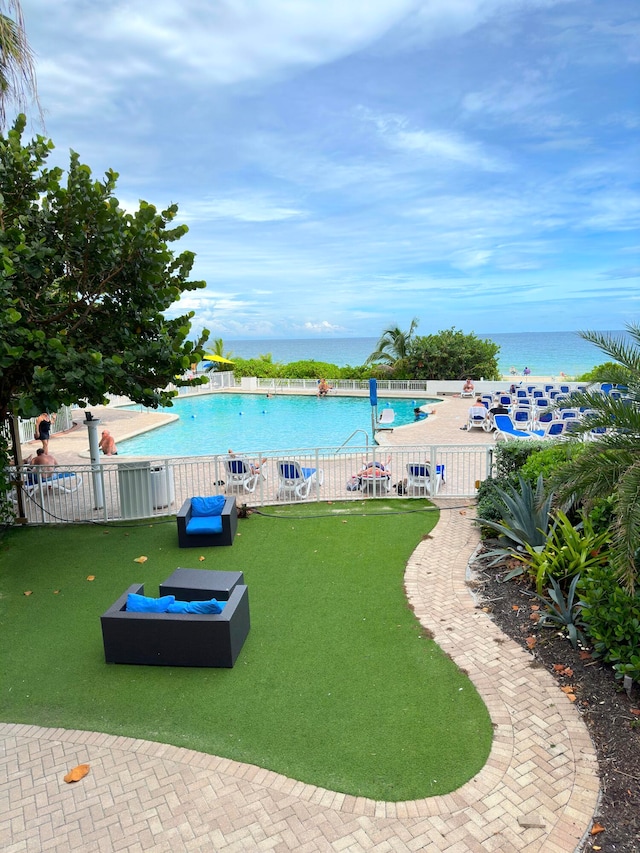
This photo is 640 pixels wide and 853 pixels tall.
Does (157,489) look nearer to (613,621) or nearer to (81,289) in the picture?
(81,289)

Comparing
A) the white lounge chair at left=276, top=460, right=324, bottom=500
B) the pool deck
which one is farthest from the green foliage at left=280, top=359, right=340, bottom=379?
the pool deck

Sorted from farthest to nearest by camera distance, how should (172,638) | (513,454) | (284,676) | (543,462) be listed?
(513,454)
(543,462)
(172,638)
(284,676)

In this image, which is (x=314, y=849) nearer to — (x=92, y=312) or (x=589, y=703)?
(x=589, y=703)

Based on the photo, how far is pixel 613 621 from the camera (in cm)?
514

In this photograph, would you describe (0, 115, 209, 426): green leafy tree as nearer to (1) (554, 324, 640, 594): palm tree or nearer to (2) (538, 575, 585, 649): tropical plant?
(1) (554, 324, 640, 594): palm tree

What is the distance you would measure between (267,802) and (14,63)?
38.5 ft

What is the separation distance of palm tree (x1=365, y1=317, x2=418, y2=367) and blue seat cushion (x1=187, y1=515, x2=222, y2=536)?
26.4m

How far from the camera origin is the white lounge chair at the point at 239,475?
12148 millimetres

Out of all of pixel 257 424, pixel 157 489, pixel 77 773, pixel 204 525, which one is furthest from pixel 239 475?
pixel 257 424

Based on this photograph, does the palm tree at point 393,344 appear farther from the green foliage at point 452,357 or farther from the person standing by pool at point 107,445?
the person standing by pool at point 107,445

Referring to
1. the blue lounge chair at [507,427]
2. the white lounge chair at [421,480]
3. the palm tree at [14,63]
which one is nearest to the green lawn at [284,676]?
the white lounge chair at [421,480]

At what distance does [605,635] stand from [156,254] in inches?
278

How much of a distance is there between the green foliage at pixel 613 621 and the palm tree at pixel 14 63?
11309 millimetres

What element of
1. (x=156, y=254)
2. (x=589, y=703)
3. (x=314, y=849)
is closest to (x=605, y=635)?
(x=589, y=703)
